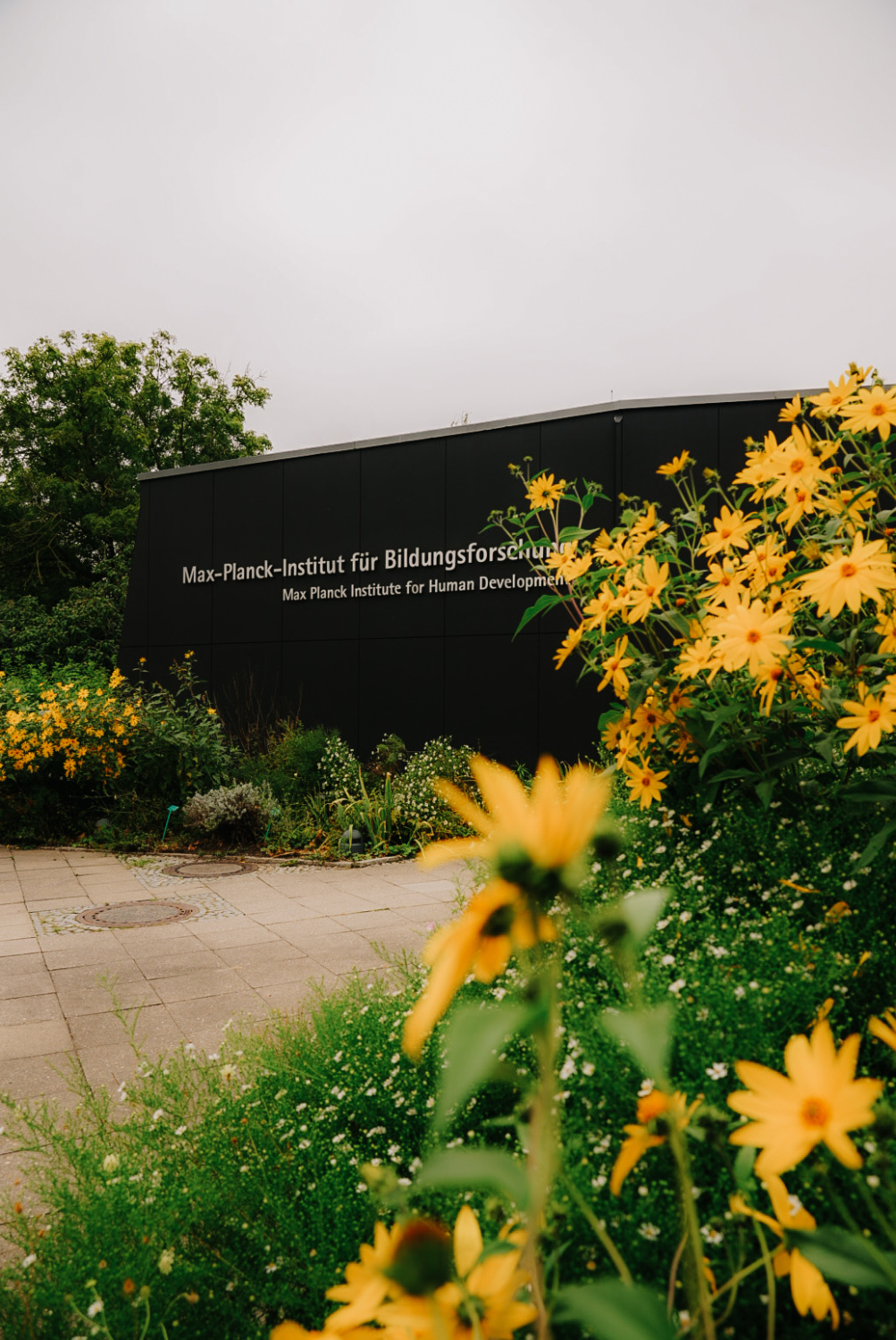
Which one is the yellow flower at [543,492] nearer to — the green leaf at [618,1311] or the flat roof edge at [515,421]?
the green leaf at [618,1311]

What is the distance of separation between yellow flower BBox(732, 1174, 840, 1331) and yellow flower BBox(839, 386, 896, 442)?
4.48 feet

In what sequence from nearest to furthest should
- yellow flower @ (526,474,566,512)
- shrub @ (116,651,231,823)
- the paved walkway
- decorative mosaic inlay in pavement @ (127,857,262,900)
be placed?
1. yellow flower @ (526,474,566,512)
2. the paved walkway
3. decorative mosaic inlay in pavement @ (127,857,262,900)
4. shrub @ (116,651,231,823)

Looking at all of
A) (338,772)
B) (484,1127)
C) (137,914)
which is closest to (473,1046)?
(484,1127)

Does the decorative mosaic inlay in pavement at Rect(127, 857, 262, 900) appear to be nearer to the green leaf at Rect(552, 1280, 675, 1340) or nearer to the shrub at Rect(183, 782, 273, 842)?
the shrub at Rect(183, 782, 273, 842)

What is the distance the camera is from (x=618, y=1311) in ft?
1.60

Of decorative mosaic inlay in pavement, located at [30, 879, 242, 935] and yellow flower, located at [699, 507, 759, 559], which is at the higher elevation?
yellow flower, located at [699, 507, 759, 559]

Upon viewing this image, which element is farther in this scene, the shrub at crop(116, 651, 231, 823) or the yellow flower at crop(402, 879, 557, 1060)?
the shrub at crop(116, 651, 231, 823)

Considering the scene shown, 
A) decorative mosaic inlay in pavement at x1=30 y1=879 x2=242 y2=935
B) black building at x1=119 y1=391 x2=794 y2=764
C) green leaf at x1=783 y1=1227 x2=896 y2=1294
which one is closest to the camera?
green leaf at x1=783 y1=1227 x2=896 y2=1294

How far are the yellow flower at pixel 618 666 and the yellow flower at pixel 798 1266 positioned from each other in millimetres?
1154

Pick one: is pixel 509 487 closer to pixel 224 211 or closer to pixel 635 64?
pixel 635 64

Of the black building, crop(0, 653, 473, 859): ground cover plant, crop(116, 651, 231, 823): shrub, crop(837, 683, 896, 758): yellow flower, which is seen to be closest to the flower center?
crop(837, 683, 896, 758): yellow flower

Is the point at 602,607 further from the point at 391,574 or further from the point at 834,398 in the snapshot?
the point at 391,574

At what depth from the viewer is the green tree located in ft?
69.0

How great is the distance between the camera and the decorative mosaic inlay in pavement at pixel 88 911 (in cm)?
473
